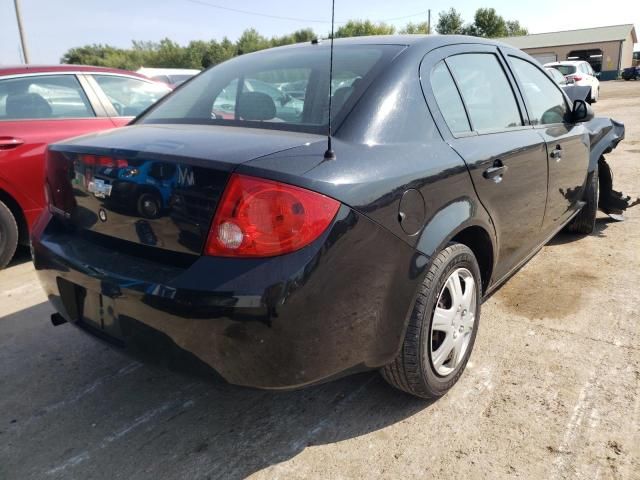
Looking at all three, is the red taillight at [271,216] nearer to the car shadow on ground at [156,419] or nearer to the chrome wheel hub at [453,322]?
the car shadow on ground at [156,419]

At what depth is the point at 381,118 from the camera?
80.1 inches

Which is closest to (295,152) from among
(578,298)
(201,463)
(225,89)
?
(225,89)

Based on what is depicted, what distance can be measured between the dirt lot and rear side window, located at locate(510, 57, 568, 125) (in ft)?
4.12

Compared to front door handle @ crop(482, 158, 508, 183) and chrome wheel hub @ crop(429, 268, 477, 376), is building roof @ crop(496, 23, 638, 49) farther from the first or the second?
chrome wheel hub @ crop(429, 268, 477, 376)

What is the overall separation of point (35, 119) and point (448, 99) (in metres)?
3.49

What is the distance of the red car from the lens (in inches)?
162

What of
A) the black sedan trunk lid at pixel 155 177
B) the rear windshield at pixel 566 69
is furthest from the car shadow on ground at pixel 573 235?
the rear windshield at pixel 566 69

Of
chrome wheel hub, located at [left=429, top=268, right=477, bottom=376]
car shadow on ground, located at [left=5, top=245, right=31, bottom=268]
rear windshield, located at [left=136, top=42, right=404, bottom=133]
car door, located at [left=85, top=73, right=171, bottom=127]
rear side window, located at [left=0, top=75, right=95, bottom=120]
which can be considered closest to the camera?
rear windshield, located at [left=136, top=42, right=404, bottom=133]

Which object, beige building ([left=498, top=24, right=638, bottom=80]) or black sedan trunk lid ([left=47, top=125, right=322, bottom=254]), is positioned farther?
beige building ([left=498, top=24, right=638, bottom=80])

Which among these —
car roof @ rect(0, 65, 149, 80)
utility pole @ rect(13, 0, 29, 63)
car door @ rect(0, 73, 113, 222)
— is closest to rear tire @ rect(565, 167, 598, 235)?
car door @ rect(0, 73, 113, 222)

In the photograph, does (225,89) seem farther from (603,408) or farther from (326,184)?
(603,408)

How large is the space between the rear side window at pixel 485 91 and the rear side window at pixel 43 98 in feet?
11.1

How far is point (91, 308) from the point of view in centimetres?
201

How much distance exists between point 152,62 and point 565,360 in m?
76.3
